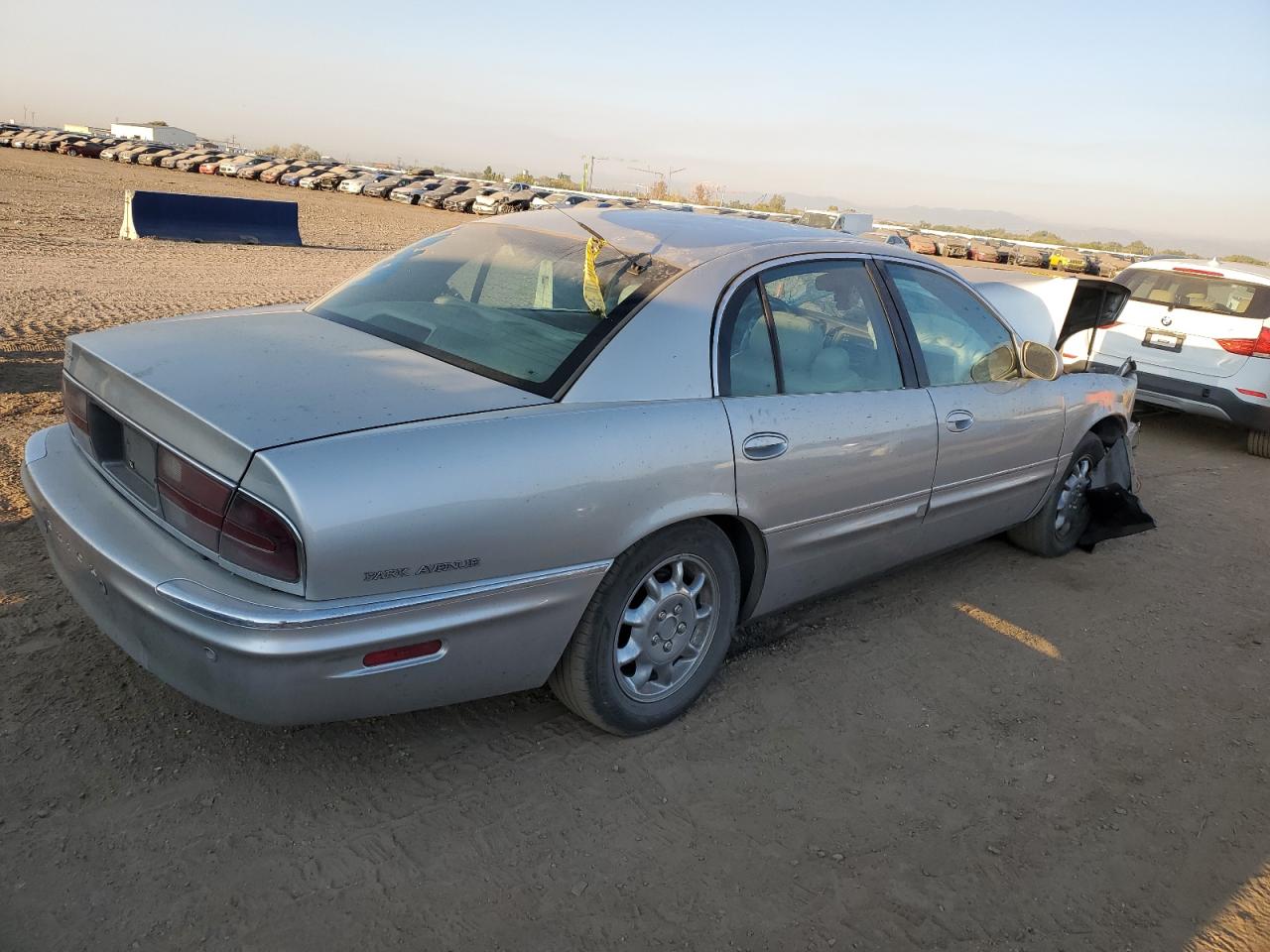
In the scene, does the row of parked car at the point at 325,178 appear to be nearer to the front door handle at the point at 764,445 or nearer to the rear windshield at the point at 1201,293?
the rear windshield at the point at 1201,293

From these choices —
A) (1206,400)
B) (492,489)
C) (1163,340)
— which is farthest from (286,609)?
(1163,340)

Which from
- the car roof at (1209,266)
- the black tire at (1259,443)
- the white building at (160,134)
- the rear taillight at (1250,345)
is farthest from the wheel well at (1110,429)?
the white building at (160,134)

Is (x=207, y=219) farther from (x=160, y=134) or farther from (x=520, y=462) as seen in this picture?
(x=160, y=134)

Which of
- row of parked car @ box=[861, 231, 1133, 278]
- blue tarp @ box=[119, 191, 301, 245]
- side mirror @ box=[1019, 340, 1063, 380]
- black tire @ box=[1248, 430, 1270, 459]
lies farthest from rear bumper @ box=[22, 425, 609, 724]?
row of parked car @ box=[861, 231, 1133, 278]

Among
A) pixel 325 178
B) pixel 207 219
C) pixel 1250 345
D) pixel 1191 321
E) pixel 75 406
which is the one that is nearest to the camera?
pixel 75 406

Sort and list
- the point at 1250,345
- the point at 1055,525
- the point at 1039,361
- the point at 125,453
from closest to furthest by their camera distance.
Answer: the point at 125,453 < the point at 1039,361 < the point at 1055,525 < the point at 1250,345

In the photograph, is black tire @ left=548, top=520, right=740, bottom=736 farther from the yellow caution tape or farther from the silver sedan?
the yellow caution tape

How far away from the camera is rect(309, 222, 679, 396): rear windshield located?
2.91 metres

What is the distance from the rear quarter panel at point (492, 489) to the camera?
2.19 m

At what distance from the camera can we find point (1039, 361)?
4.26m

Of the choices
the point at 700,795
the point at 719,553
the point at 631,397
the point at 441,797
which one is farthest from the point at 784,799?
A: the point at 631,397

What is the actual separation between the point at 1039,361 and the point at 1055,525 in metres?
1.18

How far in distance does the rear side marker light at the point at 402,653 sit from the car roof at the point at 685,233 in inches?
60.7

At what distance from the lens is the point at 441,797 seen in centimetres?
270
